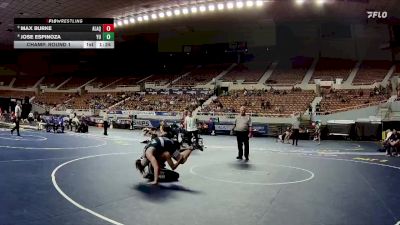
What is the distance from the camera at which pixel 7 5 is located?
27.6m

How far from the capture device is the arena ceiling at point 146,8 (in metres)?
27.4

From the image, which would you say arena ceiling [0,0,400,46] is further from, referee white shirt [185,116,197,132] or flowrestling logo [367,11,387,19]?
referee white shirt [185,116,197,132]

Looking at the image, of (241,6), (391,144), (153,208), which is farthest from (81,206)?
(241,6)

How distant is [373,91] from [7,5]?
1195 inches

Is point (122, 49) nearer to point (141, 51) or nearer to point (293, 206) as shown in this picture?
point (141, 51)

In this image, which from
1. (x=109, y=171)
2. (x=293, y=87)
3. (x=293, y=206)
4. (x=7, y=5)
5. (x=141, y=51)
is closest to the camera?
(x=293, y=206)
